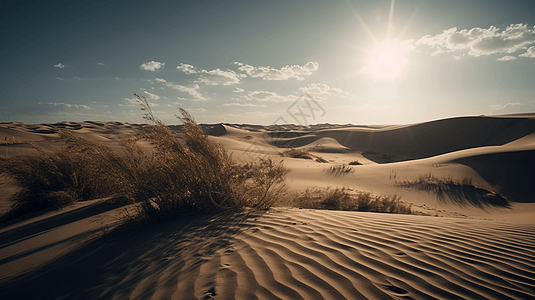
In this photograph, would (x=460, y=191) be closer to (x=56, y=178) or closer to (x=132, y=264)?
(x=132, y=264)

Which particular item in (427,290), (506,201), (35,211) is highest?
(427,290)

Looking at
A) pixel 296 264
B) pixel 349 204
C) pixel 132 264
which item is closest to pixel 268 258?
pixel 296 264

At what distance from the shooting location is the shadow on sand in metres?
1.94

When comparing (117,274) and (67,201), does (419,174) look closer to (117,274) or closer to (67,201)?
(117,274)

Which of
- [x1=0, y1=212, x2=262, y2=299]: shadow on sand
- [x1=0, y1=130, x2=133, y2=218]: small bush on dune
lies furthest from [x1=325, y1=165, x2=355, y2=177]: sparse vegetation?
[x1=0, y1=130, x2=133, y2=218]: small bush on dune

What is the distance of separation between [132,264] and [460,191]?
8.86m

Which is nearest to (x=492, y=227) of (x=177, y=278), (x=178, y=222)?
(x=177, y=278)

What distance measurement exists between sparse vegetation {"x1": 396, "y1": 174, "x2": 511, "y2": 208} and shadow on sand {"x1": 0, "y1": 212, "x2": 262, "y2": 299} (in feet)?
22.6

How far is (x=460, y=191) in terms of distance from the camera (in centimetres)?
732

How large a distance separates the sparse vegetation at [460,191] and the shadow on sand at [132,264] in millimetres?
6876

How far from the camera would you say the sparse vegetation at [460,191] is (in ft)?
22.2

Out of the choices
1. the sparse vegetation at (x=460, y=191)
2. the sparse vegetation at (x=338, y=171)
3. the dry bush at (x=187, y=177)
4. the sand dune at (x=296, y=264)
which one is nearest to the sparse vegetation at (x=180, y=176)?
the dry bush at (x=187, y=177)

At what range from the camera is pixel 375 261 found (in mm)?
2174

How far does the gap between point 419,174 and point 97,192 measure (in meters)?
10.6
